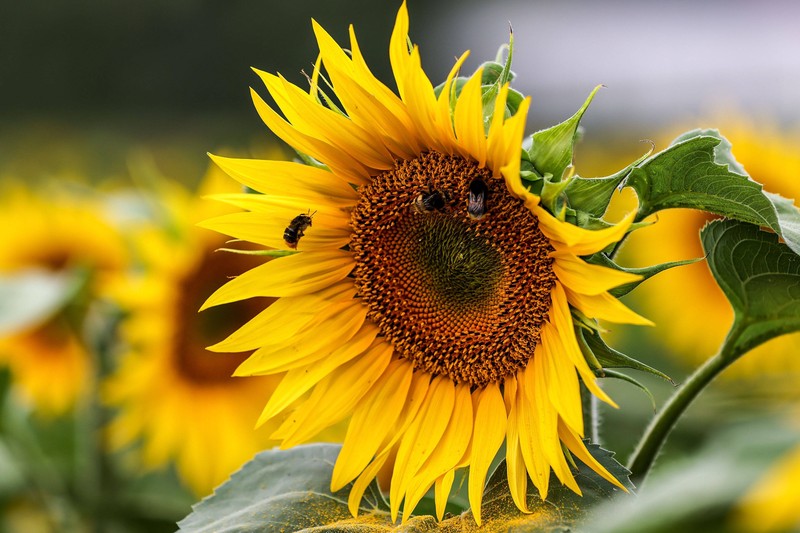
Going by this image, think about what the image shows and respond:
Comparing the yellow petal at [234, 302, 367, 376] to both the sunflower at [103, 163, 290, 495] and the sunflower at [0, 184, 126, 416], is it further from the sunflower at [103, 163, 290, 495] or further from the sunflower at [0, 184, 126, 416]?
the sunflower at [0, 184, 126, 416]

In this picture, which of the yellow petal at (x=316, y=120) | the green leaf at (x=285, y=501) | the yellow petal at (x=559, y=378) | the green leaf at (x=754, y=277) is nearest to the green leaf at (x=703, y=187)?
the green leaf at (x=754, y=277)

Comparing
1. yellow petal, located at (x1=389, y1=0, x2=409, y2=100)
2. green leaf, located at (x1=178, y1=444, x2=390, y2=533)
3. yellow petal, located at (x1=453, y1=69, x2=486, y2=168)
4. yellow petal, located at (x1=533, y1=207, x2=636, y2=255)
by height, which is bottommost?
green leaf, located at (x1=178, y1=444, x2=390, y2=533)

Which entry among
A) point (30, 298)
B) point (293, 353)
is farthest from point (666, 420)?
point (30, 298)

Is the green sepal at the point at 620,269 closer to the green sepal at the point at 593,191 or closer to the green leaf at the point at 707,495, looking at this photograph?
the green sepal at the point at 593,191

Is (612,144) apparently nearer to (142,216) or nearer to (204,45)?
(142,216)

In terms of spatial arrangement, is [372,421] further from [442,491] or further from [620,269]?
[620,269]

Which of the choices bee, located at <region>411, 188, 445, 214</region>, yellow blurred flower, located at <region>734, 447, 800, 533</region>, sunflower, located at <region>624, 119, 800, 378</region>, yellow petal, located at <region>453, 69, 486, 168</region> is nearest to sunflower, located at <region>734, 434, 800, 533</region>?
yellow blurred flower, located at <region>734, 447, 800, 533</region>
